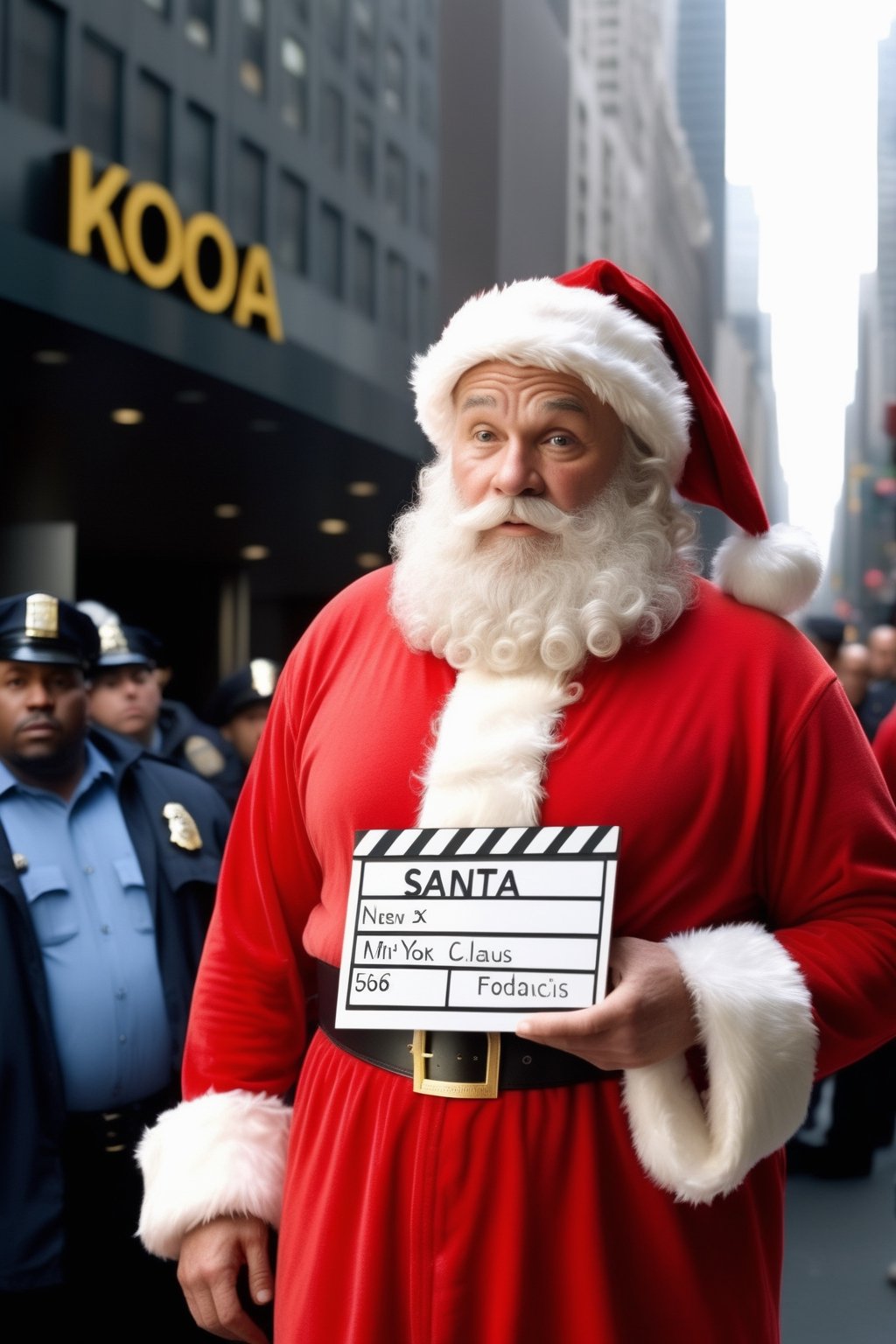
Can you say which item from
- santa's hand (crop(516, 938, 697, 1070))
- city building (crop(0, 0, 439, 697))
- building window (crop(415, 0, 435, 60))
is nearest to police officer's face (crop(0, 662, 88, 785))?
santa's hand (crop(516, 938, 697, 1070))

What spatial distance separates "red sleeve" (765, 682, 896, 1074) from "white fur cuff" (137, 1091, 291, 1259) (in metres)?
0.84

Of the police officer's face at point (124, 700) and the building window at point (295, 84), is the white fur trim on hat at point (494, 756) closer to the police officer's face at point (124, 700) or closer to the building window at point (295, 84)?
the police officer's face at point (124, 700)

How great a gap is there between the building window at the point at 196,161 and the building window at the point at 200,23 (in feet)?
2.33

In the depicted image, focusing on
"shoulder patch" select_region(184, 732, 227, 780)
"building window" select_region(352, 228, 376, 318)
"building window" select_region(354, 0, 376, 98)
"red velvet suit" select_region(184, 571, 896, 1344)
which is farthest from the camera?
"building window" select_region(352, 228, 376, 318)

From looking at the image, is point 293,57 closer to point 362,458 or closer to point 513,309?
point 362,458

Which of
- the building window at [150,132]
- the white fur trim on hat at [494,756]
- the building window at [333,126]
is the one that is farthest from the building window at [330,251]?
the white fur trim on hat at [494,756]

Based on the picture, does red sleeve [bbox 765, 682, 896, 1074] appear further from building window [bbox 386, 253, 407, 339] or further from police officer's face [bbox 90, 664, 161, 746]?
building window [bbox 386, 253, 407, 339]

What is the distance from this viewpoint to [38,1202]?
3.50 m

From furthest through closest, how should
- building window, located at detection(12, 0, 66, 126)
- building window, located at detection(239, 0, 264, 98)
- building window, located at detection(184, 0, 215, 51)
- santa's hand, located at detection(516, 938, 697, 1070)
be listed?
building window, located at detection(239, 0, 264, 98) < building window, located at detection(184, 0, 215, 51) < building window, located at detection(12, 0, 66, 126) < santa's hand, located at detection(516, 938, 697, 1070)

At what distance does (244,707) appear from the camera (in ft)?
23.4

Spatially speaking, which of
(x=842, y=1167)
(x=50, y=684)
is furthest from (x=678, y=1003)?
(x=842, y=1167)

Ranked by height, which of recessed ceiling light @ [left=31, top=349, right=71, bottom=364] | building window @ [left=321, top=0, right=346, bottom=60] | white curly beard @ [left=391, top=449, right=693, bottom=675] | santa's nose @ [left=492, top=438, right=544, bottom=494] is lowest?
white curly beard @ [left=391, top=449, right=693, bottom=675]

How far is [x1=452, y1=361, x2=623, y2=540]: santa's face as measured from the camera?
227 centimetres

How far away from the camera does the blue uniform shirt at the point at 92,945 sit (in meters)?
3.68
